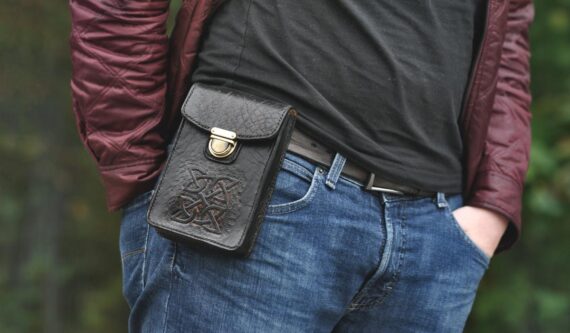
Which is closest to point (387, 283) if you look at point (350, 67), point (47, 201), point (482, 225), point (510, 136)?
point (482, 225)

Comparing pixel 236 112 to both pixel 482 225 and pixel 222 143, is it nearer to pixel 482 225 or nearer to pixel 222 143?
pixel 222 143

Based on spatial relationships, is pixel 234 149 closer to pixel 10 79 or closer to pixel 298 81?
pixel 298 81

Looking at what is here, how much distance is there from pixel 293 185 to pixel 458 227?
39 centimetres

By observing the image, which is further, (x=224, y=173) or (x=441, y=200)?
(x=441, y=200)

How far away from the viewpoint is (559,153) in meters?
3.05

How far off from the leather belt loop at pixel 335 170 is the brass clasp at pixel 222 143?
6.7 inches

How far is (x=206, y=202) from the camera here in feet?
4.76

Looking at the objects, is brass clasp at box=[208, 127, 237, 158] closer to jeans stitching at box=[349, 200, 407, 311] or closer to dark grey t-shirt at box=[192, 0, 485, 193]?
dark grey t-shirt at box=[192, 0, 485, 193]

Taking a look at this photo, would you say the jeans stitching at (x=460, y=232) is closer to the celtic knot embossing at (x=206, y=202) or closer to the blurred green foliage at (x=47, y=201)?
the celtic knot embossing at (x=206, y=202)

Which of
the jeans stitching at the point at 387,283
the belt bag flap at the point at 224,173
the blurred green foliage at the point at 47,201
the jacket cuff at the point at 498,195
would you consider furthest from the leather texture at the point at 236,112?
the blurred green foliage at the point at 47,201

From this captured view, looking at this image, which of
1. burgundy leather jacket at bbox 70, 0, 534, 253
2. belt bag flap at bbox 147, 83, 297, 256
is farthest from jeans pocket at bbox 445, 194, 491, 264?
burgundy leather jacket at bbox 70, 0, 534, 253

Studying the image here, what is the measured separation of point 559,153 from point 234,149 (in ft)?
6.19

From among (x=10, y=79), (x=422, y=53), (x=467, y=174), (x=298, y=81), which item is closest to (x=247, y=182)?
(x=298, y=81)

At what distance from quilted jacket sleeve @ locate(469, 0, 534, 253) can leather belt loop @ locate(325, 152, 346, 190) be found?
0.38 meters
